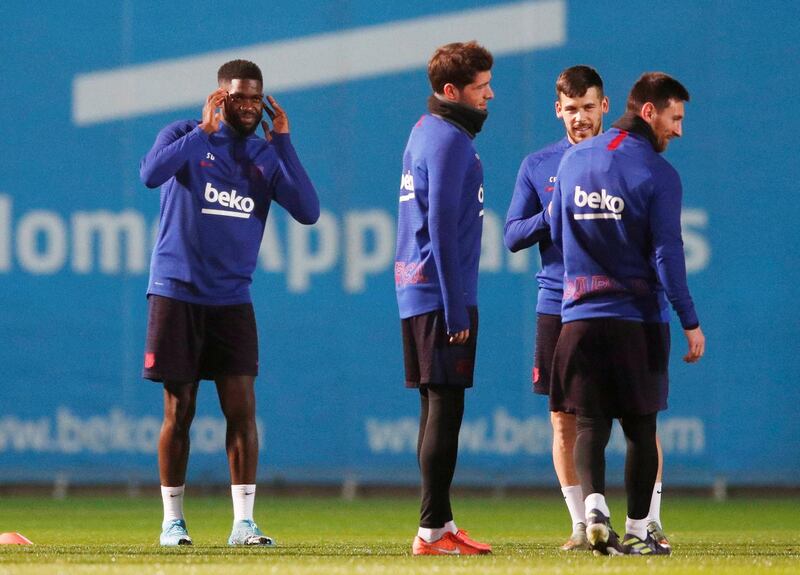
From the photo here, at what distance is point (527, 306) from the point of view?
9.93 meters

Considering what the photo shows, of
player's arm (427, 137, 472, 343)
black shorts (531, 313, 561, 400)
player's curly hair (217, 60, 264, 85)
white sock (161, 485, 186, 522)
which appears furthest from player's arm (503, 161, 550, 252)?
white sock (161, 485, 186, 522)

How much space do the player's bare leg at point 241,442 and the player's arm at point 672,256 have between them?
1782 millimetres

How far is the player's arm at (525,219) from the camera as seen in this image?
6.02 metres

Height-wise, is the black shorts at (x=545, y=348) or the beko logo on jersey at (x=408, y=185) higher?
the beko logo on jersey at (x=408, y=185)

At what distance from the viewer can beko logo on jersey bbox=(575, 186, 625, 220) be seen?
530 cm

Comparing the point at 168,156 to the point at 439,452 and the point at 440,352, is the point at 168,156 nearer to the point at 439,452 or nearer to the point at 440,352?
the point at 440,352

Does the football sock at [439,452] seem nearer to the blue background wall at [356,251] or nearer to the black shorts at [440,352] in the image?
the black shorts at [440,352]

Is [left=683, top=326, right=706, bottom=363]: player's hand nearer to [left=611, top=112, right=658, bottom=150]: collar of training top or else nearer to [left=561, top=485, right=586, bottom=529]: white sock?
[left=611, top=112, right=658, bottom=150]: collar of training top

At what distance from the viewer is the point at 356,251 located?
1002 cm

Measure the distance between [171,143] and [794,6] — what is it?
18.0 feet

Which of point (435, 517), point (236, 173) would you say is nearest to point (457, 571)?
point (435, 517)

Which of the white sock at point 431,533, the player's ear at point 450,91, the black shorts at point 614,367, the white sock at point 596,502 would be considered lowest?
the white sock at point 431,533

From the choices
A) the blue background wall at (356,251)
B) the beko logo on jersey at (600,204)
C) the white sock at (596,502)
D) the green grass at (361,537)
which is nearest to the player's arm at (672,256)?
the beko logo on jersey at (600,204)

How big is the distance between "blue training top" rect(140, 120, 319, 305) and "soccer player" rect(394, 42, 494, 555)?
815 mm
